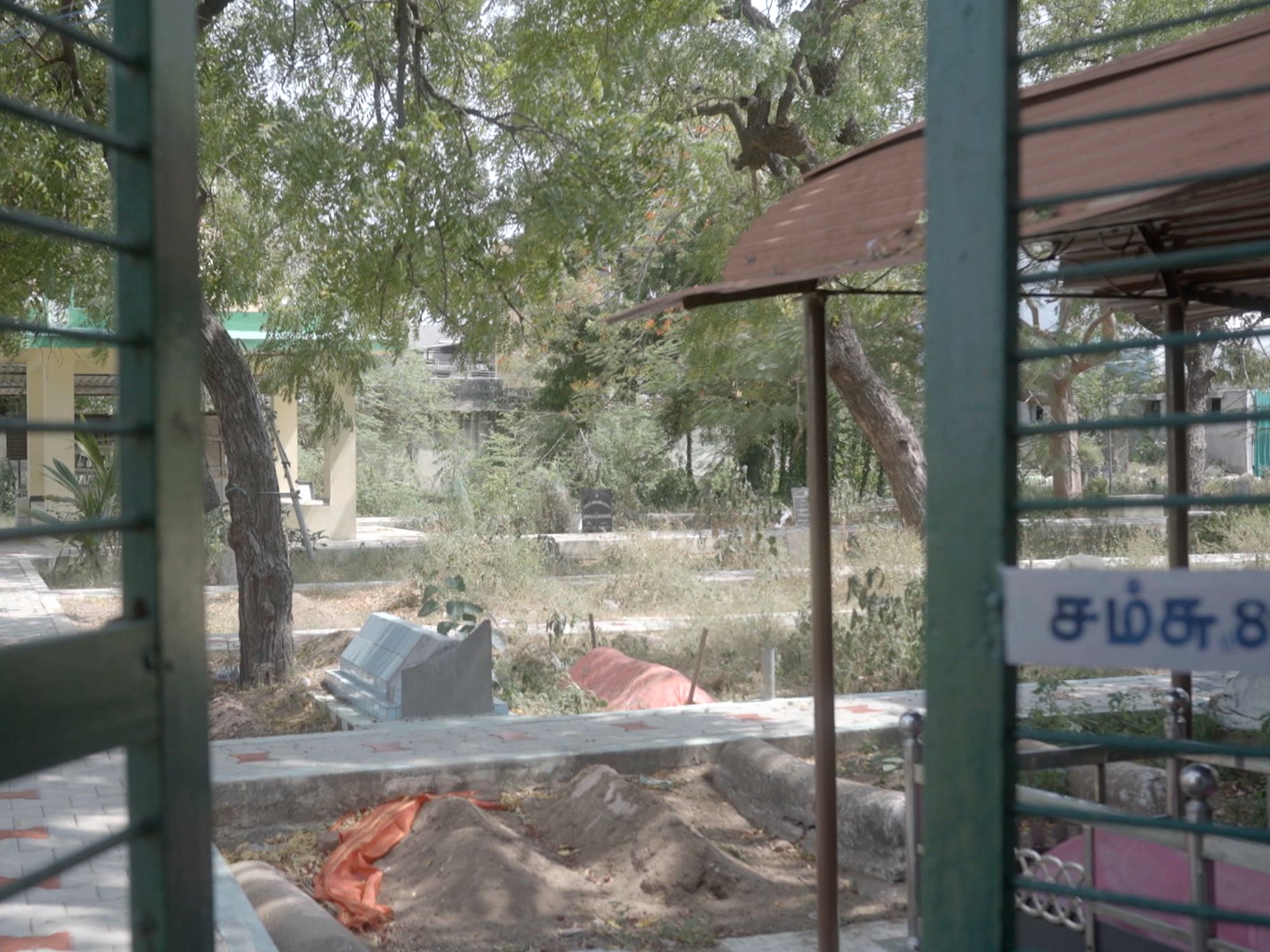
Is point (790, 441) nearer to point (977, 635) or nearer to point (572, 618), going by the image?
point (572, 618)

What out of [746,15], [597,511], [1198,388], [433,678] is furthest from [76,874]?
[1198,388]

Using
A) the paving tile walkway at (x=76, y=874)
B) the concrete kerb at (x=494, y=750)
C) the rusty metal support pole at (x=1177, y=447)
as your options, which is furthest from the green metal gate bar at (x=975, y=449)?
the concrete kerb at (x=494, y=750)

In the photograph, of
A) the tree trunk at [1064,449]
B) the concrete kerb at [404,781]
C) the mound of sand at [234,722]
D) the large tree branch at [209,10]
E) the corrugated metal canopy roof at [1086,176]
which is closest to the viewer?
the corrugated metal canopy roof at [1086,176]

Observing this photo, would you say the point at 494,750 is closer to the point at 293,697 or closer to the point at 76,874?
the point at 76,874

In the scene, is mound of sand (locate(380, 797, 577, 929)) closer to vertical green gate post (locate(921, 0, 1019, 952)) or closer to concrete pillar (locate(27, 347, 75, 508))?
vertical green gate post (locate(921, 0, 1019, 952))

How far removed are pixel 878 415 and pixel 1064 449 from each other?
11.1 meters

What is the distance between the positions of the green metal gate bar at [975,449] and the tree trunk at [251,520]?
9506 mm

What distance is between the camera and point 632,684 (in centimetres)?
974

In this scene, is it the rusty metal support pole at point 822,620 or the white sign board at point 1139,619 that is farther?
the rusty metal support pole at point 822,620

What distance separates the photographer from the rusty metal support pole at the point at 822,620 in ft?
13.2

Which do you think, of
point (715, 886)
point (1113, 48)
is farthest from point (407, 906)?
point (1113, 48)

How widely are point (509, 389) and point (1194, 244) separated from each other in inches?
1216

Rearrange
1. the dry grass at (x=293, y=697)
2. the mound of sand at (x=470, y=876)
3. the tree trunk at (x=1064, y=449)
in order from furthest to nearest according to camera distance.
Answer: the tree trunk at (x=1064, y=449)
the dry grass at (x=293, y=697)
the mound of sand at (x=470, y=876)

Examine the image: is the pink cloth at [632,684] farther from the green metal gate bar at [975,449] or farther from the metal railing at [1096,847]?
the green metal gate bar at [975,449]
